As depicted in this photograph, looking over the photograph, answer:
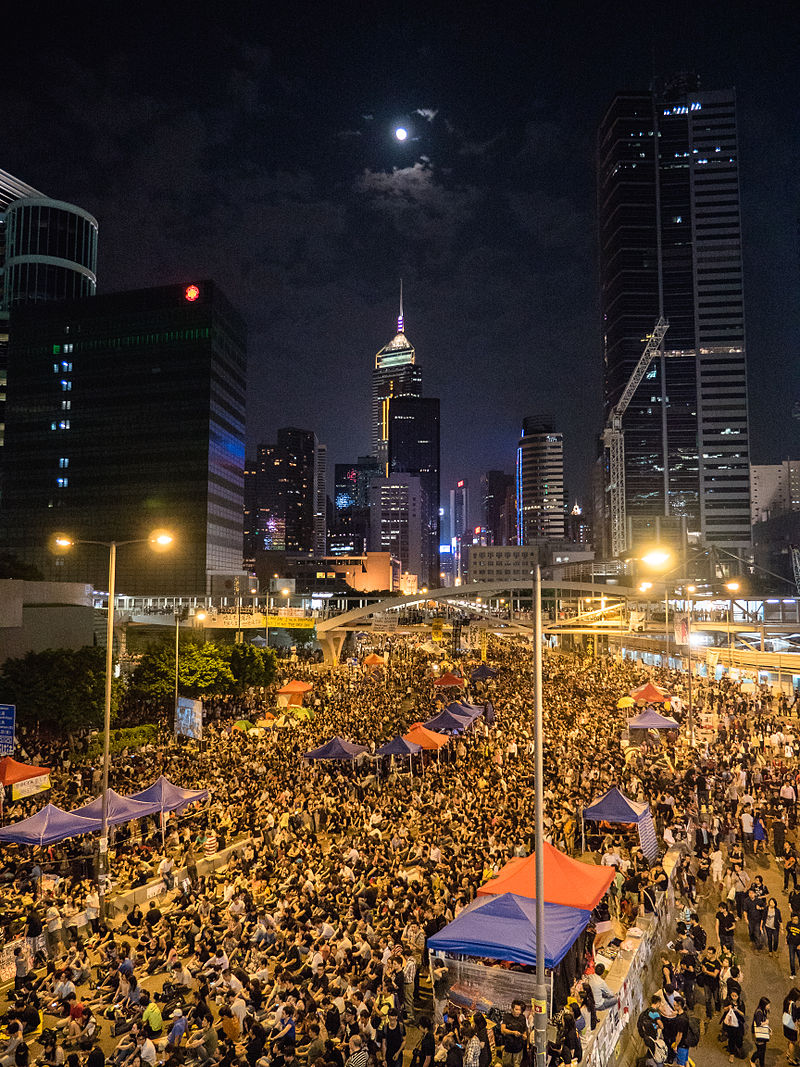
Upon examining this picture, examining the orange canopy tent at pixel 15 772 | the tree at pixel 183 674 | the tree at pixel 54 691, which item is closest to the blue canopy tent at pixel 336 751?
the orange canopy tent at pixel 15 772

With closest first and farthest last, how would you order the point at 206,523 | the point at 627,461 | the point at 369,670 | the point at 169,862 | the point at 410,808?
1. the point at 169,862
2. the point at 410,808
3. the point at 369,670
4. the point at 206,523
5. the point at 627,461

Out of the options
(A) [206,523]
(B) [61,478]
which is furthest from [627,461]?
(B) [61,478]

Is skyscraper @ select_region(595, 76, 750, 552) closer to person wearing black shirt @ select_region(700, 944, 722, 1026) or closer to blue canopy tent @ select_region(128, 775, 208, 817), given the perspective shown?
blue canopy tent @ select_region(128, 775, 208, 817)

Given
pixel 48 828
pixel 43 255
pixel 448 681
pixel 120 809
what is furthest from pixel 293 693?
pixel 43 255

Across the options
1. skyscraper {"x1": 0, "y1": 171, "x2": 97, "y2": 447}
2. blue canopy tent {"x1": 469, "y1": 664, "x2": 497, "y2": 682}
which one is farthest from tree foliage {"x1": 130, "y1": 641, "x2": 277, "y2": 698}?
skyscraper {"x1": 0, "y1": 171, "x2": 97, "y2": 447}

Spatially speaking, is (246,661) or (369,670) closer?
(246,661)

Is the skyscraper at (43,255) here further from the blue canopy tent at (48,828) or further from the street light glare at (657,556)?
the street light glare at (657,556)

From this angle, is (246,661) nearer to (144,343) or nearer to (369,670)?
(369,670)
